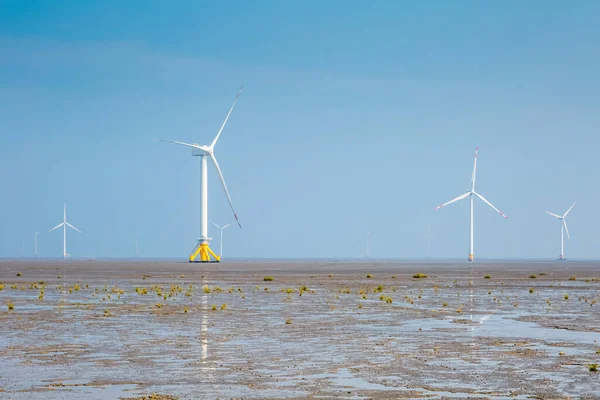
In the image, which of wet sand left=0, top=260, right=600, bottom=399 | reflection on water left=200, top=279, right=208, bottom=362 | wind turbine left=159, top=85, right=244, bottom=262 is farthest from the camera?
wind turbine left=159, top=85, right=244, bottom=262

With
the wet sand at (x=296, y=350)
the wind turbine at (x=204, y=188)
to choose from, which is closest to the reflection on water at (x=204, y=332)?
the wet sand at (x=296, y=350)

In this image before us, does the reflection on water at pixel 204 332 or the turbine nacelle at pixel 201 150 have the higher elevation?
the turbine nacelle at pixel 201 150

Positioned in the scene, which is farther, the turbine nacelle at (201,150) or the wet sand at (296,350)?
the turbine nacelle at (201,150)

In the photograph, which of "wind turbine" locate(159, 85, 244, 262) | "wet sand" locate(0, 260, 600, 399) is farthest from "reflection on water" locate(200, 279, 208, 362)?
"wind turbine" locate(159, 85, 244, 262)

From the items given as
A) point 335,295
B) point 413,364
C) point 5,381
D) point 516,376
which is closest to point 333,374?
point 413,364

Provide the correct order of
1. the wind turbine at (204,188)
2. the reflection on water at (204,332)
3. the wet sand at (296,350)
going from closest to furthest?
the wet sand at (296,350) < the reflection on water at (204,332) < the wind turbine at (204,188)

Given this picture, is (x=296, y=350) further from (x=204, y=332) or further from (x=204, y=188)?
(x=204, y=188)

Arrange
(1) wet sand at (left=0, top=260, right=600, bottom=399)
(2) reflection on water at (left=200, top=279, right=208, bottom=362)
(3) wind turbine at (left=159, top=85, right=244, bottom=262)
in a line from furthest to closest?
(3) wind turbine at (left=159, top=85, right=244, bottom=262), (2) reflection on water at (left=200, top=279, right=208, bottom=362), (1) wet sand at (left=0, top=260, right=600, bottom=399)

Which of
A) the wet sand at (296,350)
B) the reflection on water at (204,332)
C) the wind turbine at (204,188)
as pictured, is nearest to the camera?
the wet sand at (296,350)

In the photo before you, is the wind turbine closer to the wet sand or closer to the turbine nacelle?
the turbine nacelle

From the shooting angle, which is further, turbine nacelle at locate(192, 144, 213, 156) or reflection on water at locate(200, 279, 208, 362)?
turbine nacelle at locate(192, 144, 213, 156)

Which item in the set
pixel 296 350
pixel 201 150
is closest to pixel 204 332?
pixel 296 350

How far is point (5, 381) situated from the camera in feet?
70.8

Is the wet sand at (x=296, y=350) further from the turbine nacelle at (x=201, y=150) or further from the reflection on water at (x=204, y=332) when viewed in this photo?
the turbine nacelle at (x=201, y=150)
